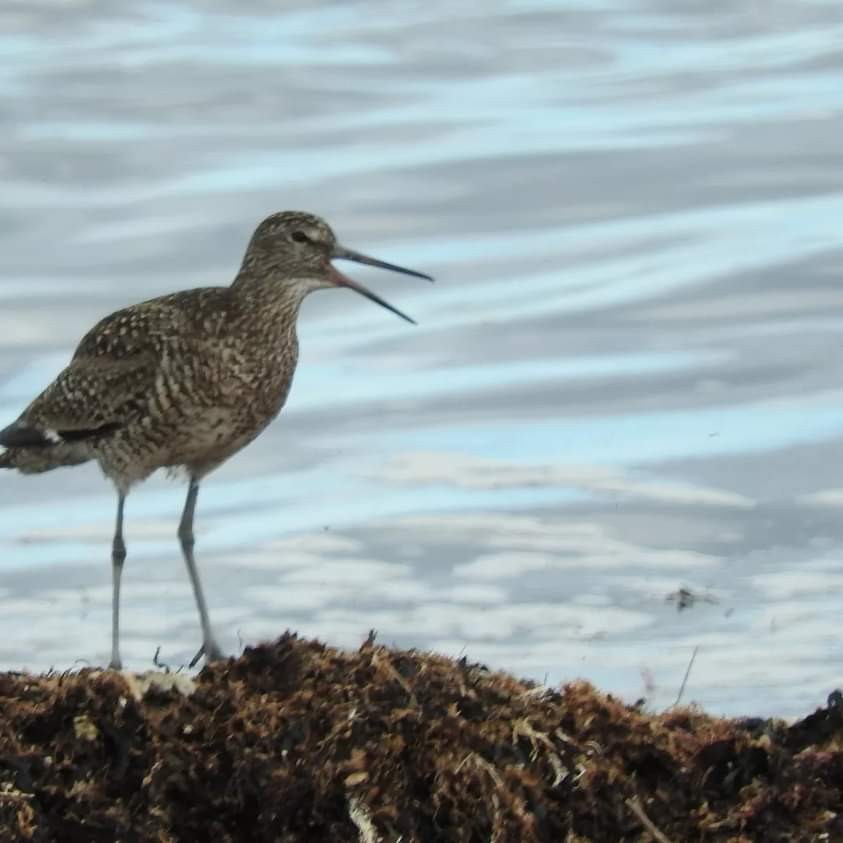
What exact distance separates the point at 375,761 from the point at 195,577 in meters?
3.29

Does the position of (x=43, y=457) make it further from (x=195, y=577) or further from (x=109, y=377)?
(x=195, y=577)

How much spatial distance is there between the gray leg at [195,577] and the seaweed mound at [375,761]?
2.26 meters

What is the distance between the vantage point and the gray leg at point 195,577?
9.38m

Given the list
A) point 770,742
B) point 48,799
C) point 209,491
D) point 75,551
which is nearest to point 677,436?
point 209,491

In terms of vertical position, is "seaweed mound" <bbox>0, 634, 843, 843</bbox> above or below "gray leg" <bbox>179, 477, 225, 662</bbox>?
above

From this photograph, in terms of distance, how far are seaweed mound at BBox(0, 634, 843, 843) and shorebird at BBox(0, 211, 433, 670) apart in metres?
2.35

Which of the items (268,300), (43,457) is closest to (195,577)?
(43,457)

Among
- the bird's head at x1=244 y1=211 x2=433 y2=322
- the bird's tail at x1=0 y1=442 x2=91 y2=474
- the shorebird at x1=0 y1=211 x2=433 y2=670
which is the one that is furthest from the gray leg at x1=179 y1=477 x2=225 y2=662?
the bird's head at x1=244 y1=211 x2=433 y2=322

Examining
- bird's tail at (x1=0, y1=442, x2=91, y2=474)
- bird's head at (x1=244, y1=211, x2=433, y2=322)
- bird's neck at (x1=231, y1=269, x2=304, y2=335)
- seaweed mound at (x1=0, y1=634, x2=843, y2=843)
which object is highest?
bird's head at (x1=244, y1=211, x2=433, y2=322)

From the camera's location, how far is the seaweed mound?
21.2 feet

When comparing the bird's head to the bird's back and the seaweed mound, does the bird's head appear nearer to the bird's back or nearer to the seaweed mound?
the bird's back

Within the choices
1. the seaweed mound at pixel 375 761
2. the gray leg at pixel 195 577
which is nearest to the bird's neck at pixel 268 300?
the gray leg at pixel 195 577

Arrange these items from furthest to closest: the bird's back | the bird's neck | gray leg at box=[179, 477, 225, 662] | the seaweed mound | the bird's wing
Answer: the bird's neck
the bird's wing
the bird's back
gray leg at box=[179, 477, 225, 662]
the seaweed mound

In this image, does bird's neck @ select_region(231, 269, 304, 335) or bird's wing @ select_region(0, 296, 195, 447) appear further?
bird's neck @ select_region(231, 269, 304, 335)
